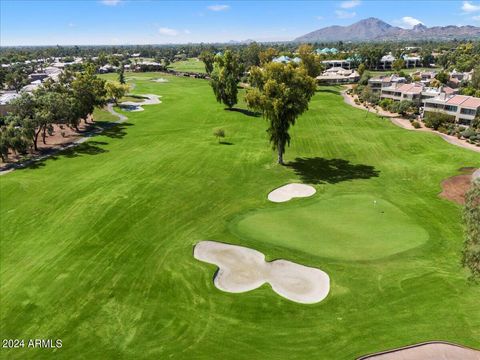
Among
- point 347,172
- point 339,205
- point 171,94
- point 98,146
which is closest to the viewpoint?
point 339,205

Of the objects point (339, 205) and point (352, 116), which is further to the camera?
point (352, 116)

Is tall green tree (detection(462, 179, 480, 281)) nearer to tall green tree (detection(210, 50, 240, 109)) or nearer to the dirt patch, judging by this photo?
the dirt patch

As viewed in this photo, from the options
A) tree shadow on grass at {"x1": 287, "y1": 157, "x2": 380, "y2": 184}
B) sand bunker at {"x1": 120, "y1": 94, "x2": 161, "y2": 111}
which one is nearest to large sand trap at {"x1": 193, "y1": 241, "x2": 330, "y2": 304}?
tree shadow on grass at {"x1": 287, "y1": 157, "x2": 380, "y2": 184}

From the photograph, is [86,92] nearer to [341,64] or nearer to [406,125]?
[406,125]

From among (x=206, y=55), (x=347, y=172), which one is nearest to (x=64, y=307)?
(x=347, y=172)

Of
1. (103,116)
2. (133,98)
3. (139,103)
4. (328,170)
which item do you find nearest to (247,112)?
(139,103)

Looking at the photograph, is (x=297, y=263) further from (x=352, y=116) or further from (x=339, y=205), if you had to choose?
(x=352, y=116)
